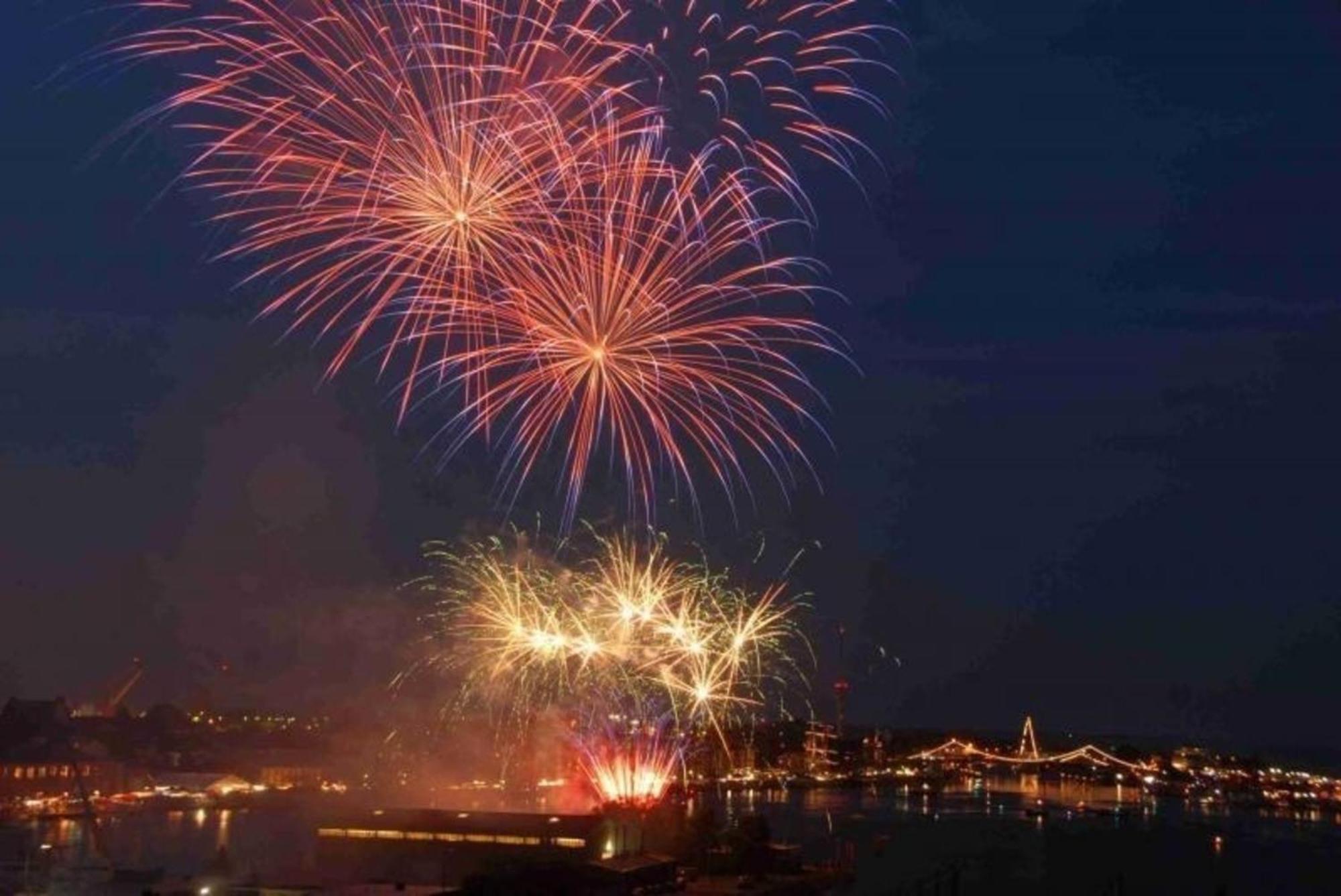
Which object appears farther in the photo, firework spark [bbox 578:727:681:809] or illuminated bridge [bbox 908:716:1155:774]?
illuminated bridge [bbox 908:716:1155:774]

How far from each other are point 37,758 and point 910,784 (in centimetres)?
6086

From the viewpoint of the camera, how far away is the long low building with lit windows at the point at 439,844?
80.8ft

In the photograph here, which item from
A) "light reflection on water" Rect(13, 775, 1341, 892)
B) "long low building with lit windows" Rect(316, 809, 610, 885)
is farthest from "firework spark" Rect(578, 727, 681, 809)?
"light reflection on water" Rect(13, 775, 1341, 892)

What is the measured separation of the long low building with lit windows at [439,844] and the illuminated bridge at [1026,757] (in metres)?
91.1

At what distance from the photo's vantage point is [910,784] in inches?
3711

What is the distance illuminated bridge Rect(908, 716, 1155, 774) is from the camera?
375 feet

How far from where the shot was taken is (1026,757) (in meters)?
124

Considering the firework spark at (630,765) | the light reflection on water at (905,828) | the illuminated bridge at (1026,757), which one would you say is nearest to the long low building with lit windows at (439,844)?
the light reflection on water at (905,828)

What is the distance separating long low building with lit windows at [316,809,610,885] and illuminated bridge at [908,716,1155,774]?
91.1 meters

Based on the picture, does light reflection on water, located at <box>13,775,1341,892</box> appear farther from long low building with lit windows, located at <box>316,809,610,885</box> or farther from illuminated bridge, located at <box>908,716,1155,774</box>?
illuminated bridge, located at <box>908,716,1155,774</box>

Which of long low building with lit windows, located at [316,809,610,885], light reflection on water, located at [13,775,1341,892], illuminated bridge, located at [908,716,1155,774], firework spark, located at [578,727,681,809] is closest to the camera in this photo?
long low building with lit windows, located at [316,809,610,885]

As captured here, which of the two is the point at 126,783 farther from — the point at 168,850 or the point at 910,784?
the point at 910,784

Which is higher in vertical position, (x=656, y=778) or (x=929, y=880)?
(x=656, y=778)

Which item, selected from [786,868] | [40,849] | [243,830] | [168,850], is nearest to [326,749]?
[243,830]
